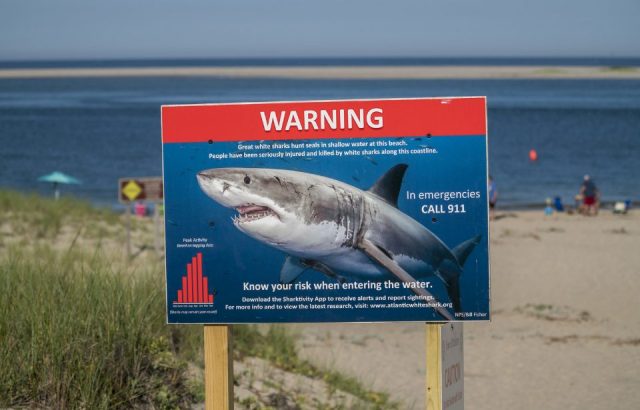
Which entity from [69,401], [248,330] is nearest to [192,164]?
[69,401]

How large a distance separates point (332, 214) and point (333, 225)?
0.05 m

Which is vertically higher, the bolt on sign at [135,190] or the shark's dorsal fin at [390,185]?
the bolt on sign at [135,190]

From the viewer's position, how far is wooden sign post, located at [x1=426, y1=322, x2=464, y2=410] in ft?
16.7

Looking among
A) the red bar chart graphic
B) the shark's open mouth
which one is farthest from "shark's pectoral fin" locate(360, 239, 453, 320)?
the red bar chart graphic

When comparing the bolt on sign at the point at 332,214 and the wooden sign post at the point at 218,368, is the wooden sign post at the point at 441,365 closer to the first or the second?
the bolt on sign at the point at 332,214

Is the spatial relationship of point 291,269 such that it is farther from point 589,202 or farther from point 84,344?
point 589,202

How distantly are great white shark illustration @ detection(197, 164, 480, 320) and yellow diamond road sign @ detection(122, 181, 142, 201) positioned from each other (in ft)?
31.6

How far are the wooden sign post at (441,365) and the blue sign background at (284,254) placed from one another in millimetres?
140

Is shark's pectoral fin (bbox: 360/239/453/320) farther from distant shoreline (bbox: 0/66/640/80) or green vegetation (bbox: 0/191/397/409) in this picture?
distant shoreline (bbox: 0/66/640/80)

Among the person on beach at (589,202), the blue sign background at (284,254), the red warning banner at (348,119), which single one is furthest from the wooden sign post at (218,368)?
the person on beach at (589,202)

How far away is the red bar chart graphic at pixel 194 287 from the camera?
16.6ft

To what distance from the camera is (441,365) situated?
5.11m

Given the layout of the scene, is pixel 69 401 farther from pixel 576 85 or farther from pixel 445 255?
pixel 576 85

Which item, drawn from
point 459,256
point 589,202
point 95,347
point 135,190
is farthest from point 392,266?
point 589,202
